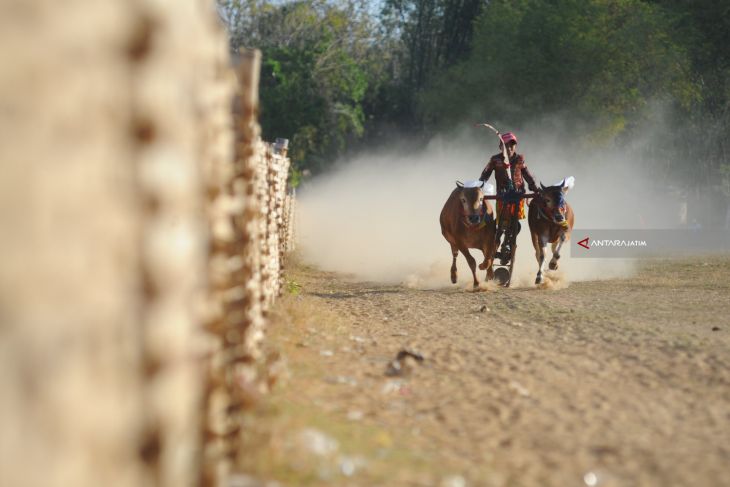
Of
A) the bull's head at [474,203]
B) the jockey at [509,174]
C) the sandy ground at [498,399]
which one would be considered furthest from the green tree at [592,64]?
the sandy ground at [498,399]

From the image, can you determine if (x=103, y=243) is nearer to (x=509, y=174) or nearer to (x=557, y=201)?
(x=509, y=174)

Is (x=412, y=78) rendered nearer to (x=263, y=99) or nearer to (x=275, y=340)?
(x=263, y=99)

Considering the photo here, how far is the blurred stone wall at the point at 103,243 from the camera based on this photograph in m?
2.39

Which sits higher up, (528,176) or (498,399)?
(528,176)

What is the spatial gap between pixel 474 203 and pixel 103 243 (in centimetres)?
1329

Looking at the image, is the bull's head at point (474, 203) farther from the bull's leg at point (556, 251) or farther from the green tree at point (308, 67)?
the green tree at point (308, 67)

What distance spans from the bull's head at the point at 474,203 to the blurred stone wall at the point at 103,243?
1188 centimetres

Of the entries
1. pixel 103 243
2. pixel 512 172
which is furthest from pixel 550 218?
pixel 103 243

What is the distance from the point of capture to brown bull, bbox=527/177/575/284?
16281 mm

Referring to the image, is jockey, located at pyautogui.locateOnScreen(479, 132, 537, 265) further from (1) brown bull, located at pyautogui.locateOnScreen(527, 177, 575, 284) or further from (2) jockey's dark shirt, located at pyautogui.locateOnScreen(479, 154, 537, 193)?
(1) brown bull, located at pyautogui.locateOnScreen(527, 177, 575, 284)

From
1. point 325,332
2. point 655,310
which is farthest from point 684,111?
point 325,332

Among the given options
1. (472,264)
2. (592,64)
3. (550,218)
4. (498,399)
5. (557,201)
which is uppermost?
(592,64)

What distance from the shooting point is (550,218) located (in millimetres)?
16391

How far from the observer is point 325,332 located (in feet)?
34.6
